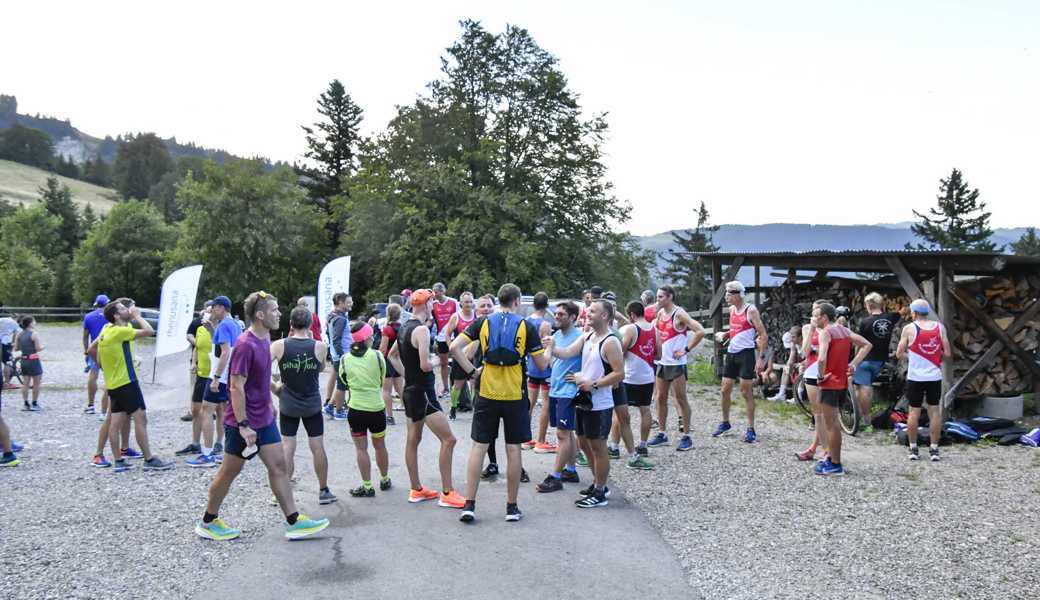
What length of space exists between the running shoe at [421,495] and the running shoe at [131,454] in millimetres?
3353

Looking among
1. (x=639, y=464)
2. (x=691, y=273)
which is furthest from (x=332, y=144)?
(x=639, y=464)

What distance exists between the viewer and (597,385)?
614cm

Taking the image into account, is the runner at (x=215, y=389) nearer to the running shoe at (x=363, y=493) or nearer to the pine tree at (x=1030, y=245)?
the running shoe at (x=363, y=493)

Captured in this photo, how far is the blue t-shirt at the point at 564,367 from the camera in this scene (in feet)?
21.3

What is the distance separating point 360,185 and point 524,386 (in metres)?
28.5

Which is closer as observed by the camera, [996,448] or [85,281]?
[996,448]

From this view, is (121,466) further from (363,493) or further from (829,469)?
(829,469)

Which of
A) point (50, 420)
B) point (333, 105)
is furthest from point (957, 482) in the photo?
point (333, 105)

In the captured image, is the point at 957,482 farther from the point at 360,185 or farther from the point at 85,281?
the point at 85,281

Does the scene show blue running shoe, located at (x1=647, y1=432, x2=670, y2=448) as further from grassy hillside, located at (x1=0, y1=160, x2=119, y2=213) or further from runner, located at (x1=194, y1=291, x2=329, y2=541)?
grassy hillside, located at (x1=0, y1=160, x2=119, y2=213)

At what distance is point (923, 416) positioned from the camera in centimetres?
998

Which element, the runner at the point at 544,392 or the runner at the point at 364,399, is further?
the runner at the point at 544,392

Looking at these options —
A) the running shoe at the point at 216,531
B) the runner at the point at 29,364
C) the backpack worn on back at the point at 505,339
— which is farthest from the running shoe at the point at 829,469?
the runner at the point at 29,364

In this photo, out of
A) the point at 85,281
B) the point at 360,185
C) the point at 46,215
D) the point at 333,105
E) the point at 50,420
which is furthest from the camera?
the point at 46,215
